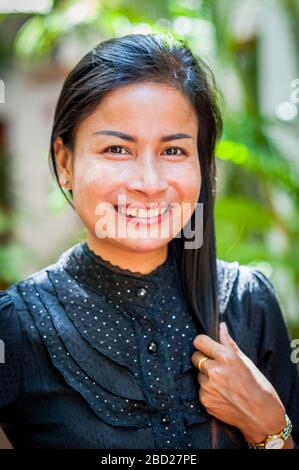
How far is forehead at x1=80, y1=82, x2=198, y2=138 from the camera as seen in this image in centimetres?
122

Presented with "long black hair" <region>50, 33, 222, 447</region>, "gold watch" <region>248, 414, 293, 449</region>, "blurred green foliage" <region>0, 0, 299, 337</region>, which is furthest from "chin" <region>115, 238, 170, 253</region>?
"blurred green foliage" <region>0, 0, 299, 337</region>

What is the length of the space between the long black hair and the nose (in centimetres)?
14

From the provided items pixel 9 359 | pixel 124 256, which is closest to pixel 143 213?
pixel 124 256

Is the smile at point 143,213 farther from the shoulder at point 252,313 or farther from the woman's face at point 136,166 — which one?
the shoulder at point 252,313

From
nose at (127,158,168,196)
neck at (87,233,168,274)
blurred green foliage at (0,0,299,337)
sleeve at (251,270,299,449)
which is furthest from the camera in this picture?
blurred green foliage at (0,0,299,337)

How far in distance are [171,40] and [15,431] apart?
0.79 metres

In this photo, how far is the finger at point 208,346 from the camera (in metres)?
1.30

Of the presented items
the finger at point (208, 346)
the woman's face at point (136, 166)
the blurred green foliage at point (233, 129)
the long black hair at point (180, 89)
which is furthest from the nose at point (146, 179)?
the blurred green foliage at point (233, 129)

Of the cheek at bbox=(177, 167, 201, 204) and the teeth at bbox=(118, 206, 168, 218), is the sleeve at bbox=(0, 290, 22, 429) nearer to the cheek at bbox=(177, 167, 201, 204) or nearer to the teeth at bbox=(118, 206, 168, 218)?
the teeth at bbox=(118, 206, 168, 218)

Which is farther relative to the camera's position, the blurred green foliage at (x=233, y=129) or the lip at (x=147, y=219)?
the blurred green foliage at (x=233, y=129)

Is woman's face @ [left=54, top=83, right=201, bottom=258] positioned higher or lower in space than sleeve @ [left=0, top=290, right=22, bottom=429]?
higher

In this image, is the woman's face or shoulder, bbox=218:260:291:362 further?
shoulder, bbox=218:260:291:362

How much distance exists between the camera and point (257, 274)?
1521 mm

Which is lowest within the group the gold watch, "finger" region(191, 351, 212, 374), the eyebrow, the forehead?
the gold watch
